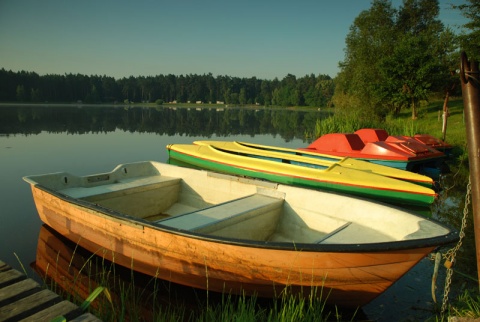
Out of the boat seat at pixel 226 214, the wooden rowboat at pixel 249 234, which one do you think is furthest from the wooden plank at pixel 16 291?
the boat seat at pixel 226 214

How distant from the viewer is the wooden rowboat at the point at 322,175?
8.20m

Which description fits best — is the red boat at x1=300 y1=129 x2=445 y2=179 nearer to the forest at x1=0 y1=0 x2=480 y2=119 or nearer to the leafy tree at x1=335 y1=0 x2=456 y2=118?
the forest at x1=0 y1=0 x2=480 y2=119

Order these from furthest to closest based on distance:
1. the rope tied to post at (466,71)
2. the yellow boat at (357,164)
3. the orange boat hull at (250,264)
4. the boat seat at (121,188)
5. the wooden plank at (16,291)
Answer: the yellow boat at (357,164)
the boat seat at (121,188)
the orange boat hull at (250,264)
the rope tied to post at (466,71)
the wooden plank at (16,291)

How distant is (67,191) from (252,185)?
12.9ft

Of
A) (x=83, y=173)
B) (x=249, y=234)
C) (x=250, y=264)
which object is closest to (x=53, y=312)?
(x=250, y=264)

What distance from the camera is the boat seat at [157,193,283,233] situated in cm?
443

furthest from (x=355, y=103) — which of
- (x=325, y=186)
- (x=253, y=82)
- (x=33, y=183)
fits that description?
(x=253, y=82)

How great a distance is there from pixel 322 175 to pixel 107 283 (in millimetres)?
6456

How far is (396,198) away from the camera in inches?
327

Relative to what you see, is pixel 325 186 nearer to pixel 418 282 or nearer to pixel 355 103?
pixel 418 282

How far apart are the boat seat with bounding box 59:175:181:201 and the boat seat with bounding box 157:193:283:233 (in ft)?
7.12

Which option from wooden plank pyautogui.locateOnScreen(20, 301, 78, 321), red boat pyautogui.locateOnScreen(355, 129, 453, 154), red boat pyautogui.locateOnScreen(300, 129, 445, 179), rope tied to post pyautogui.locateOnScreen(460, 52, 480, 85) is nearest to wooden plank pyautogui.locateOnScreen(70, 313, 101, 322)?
wooden plank pyautogui.locateOnScreen(20, 301, 78, 321)

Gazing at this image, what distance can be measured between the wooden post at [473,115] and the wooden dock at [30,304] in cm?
360

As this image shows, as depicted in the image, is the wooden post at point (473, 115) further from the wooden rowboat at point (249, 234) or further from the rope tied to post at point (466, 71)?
the wooden rowboat at point (249, 234)
